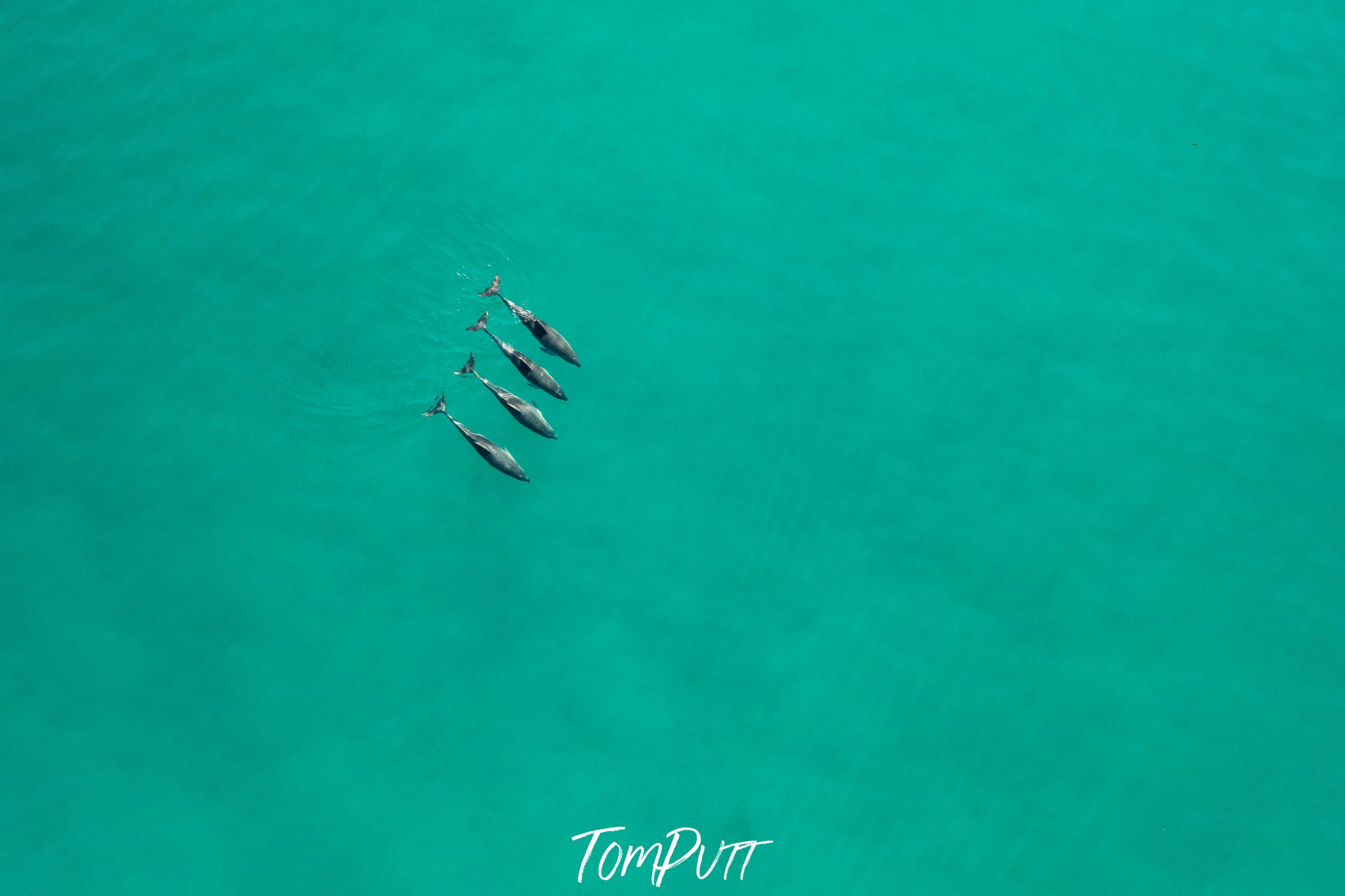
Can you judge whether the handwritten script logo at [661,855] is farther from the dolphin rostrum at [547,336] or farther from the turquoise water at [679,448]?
the dolphin rostrum at [547,336]

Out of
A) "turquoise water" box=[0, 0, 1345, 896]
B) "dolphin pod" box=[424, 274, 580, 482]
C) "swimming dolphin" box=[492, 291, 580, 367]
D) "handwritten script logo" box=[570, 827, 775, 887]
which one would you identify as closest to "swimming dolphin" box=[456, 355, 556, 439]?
"dolphin pod" box=[424, 274, 580, 482]

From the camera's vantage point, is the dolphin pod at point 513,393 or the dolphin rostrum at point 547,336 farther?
the dolphin rostrum at point 547,336

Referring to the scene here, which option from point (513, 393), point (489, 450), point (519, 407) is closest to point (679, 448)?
point (519, 407)

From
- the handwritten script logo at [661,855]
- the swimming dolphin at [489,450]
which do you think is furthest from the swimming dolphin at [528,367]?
the handwritten script logo at [661,855]

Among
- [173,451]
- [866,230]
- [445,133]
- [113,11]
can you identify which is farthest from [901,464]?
[113,11]

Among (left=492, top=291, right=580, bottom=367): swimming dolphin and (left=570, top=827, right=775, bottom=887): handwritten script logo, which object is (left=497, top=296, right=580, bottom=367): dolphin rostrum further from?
(left=570, top=827, right=775, bottom=887): handwritten script logo

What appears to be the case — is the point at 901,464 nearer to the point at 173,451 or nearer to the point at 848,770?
the point at 848,770

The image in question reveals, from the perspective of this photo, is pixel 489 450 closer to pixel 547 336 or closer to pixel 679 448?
pixel 547 336
